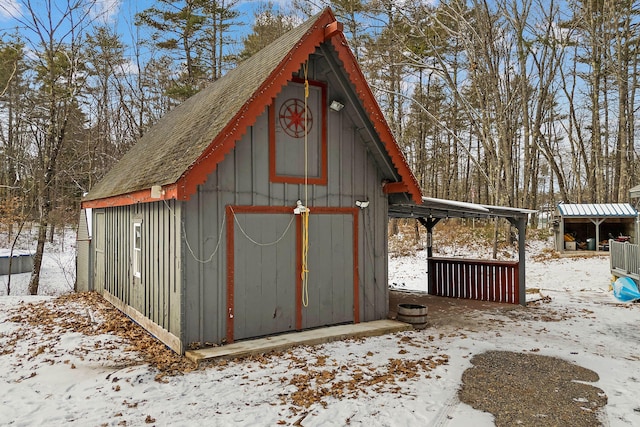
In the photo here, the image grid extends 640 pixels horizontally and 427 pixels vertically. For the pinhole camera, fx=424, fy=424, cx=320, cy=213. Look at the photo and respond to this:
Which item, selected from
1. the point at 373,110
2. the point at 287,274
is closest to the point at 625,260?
the point at 373,110

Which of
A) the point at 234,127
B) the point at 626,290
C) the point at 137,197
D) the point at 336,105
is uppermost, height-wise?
the point at 336,105

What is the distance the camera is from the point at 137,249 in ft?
26.1

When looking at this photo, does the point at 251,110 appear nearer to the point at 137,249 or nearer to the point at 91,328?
the point at 137,249

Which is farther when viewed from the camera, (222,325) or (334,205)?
(334,205)

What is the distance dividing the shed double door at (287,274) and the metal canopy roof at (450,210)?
205cm

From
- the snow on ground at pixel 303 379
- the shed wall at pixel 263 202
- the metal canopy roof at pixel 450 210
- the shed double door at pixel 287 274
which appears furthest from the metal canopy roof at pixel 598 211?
the shed double door at pixel 287 274

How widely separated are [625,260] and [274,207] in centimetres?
1047

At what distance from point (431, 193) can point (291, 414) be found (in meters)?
28.0

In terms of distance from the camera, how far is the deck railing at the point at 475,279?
34.6 ft

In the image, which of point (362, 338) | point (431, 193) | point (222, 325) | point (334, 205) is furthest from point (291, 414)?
point (431, 193)

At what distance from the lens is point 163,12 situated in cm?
1916

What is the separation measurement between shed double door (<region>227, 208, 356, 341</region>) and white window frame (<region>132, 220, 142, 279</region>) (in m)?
2.38

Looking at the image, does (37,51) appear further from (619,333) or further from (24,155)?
(619,333)

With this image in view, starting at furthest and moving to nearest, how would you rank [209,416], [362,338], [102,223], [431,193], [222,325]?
[431,193] → [102,223] → [362,338] → [222,325] → [209,416]
